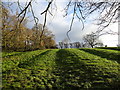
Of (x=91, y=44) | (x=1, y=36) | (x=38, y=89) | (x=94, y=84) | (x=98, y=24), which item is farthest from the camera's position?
(x=91, y=44)

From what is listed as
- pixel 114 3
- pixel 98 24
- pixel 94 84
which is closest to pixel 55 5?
pixel 98 24

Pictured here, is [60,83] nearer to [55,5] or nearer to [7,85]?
[7,85]

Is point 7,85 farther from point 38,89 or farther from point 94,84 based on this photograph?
point 94,84

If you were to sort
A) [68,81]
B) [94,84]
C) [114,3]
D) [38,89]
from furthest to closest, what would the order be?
[68,81] < [94,84] < [38,89] < [114,3]

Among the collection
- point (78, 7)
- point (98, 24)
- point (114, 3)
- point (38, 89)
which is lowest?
point (38, 89)

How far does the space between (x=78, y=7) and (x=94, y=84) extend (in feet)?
12.9

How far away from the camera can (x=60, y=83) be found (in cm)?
542

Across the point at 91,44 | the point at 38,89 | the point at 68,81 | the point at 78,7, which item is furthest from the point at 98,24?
the point at 91,44

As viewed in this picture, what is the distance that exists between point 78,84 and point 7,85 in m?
3.51

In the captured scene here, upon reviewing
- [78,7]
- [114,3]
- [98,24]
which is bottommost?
[98,24]

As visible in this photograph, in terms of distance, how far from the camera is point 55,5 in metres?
3.16

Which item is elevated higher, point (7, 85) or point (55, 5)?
point (55, 5)

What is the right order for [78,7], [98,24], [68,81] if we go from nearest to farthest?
[78,7] → [98,24] → [68,81]

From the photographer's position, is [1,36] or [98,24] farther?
[1,36]
